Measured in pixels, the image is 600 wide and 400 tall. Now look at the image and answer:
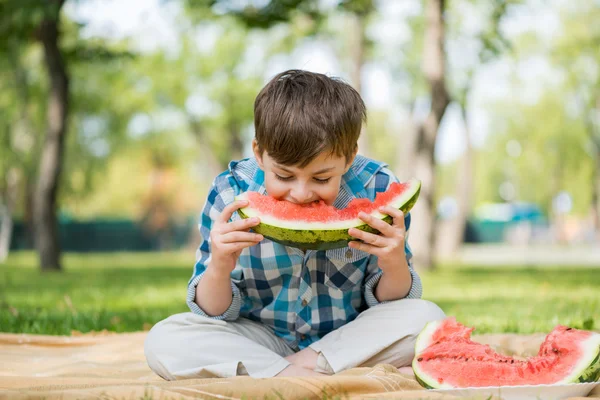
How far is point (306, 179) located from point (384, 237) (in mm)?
395

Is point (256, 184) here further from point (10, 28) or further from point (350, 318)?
point (10, 28)

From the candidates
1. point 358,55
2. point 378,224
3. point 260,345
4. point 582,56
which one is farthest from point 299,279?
point 582,56

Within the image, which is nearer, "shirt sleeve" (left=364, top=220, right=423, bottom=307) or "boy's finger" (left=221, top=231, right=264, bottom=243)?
"boy's finger" (left=221, top=231, right=264, bottom=243)

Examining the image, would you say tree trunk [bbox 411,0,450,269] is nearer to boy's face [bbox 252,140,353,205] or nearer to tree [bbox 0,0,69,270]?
tree [bbox 0,0,69,270]

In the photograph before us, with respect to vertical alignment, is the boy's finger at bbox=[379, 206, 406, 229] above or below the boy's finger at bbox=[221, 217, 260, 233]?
above

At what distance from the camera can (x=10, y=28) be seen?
1120 centimetres

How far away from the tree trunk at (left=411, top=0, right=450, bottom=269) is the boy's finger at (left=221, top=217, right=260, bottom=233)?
383 inches

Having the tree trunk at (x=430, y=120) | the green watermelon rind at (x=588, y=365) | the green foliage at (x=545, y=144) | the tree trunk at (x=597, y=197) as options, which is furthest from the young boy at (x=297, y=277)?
the tree trunk at (x=597, y=197)

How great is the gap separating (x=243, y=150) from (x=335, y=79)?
3116 cm

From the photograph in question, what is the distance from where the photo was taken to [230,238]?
2723 millimetres

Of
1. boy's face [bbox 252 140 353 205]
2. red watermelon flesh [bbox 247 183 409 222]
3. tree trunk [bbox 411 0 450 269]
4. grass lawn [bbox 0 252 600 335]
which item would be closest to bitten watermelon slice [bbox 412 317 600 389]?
red watermelon flesh [bbox 247 183 409 222]

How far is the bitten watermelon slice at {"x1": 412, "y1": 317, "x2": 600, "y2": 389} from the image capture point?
253 cm

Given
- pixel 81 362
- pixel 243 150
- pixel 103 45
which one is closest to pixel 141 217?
pixel 243 150

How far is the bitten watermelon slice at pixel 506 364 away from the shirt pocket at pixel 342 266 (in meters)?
0.49
